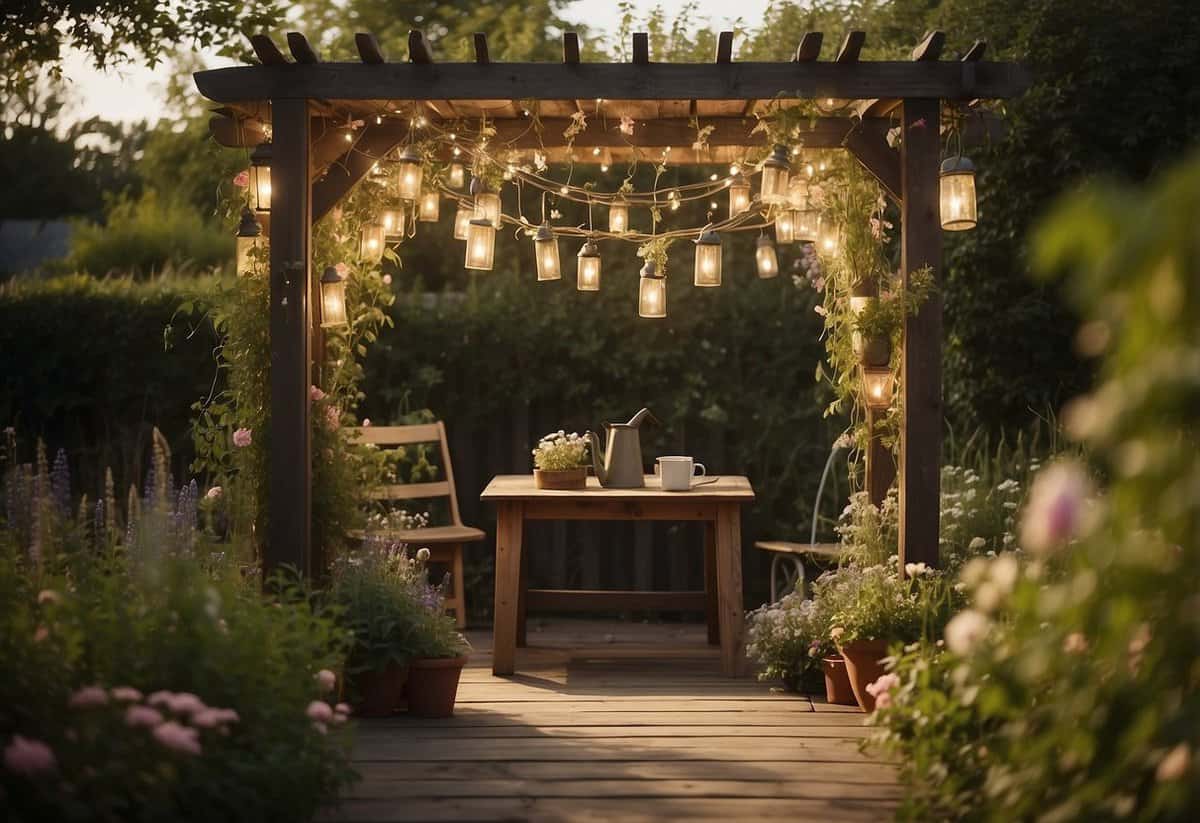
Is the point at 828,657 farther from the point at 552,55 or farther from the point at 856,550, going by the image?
the point at 552,55

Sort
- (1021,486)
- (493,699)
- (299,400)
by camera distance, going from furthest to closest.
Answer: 1. (1021,486)
2. (493,699)
3. (299,400)

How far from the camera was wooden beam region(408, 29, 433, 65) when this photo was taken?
4545 mm

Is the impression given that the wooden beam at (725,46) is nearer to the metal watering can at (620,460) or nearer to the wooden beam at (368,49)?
the wooden beam at (368,49)

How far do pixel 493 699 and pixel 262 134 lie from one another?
2423 mm

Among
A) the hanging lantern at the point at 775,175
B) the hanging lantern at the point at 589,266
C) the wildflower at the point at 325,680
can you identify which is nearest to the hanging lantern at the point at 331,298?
the hanging lantern at the point at 589,266

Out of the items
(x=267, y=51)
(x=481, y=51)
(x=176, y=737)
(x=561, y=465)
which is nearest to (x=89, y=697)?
(x=176, y=737)

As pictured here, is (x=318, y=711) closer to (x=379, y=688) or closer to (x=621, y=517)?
(x=379, y=688)

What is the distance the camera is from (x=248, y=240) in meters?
5.19

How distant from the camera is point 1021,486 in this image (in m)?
6.20

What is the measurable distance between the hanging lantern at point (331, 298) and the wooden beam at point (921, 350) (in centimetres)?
215

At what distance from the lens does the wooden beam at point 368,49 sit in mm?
4556

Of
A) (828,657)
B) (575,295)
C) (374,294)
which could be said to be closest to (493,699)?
(828,657)

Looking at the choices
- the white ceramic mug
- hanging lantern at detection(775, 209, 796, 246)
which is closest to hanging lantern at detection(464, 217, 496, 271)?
the white ceramic mug

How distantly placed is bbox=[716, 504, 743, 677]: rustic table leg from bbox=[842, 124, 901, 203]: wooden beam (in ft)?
4.79
